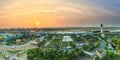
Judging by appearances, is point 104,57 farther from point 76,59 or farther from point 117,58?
point 76,59

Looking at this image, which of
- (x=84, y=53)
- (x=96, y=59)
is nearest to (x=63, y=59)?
(x=96, y=59)

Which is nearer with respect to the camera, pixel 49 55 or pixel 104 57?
pixel 104 57

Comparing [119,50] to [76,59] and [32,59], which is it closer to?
[76,59]

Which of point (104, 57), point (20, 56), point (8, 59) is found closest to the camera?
point (104, 57)

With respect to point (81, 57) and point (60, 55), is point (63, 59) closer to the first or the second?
point (60, 55)

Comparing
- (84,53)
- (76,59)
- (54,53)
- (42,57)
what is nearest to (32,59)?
(42,57)

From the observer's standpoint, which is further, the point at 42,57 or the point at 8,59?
the point at 8,59

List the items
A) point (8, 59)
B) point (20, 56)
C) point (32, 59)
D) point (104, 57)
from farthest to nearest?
point (20, 56), point (8, 59), point (32, 59), point (104, 57)

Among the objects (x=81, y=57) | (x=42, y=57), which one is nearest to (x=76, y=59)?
(x=81, y=57)

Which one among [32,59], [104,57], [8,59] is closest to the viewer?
[104,57]
